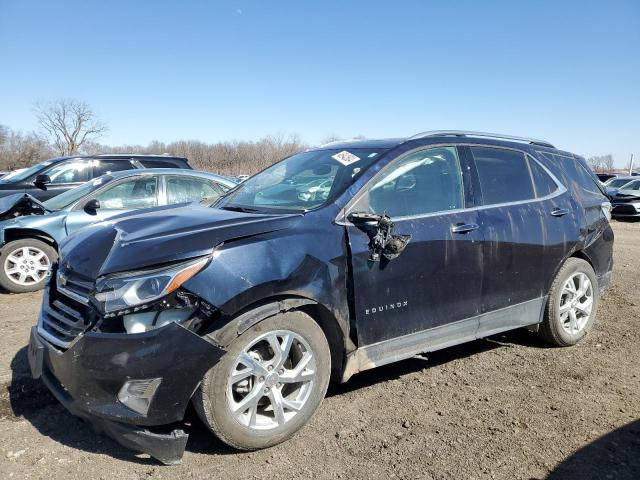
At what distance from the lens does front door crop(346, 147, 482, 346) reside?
10.2 ft

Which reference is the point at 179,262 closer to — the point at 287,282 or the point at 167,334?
the point at 167,334

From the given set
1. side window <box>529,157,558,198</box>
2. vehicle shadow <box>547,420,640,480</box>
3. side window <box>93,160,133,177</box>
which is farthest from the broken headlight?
side window <box>93,160,133,177</box>

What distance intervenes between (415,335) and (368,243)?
30.4 inches

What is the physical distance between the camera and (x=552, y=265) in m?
4.20

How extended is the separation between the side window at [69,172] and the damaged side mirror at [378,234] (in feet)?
25.0

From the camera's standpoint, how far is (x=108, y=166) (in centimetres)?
926

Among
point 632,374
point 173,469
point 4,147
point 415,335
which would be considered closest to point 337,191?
point 415,335

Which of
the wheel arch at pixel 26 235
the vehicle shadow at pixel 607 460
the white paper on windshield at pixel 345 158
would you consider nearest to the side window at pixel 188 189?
the wheel arch at pixel 26 235

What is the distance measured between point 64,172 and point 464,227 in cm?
800

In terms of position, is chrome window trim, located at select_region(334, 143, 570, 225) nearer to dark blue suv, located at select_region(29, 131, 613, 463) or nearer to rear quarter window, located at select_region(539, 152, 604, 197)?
dark blue suv, located at select_region(29, 131, 613, 463)

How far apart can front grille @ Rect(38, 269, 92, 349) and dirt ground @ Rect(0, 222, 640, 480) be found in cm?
65

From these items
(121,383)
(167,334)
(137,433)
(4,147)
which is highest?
(4,147)

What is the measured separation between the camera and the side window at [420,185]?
3336mm

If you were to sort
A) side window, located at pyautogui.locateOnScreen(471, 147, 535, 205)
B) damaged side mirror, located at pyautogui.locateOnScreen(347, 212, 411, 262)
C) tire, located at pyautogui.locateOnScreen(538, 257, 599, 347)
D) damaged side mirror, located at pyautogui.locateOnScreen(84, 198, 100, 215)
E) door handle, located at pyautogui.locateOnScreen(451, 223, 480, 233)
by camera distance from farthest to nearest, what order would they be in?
damaged side mirror, located at pyautogui.locateOnScreen(84, 198, 100, 215) < tire, located at pyautogui.locateOnScreen(538, 257, 599, 347) < side window, located at pyautogui.locateOnScreen(471, 147, 535, 205) < door handle, located at pyautogui.locateOnScreen(451, 223, 480, 233) < damaged side mirror, located at pyautogui.locateOnScreen(347, 212, 411, 262)
